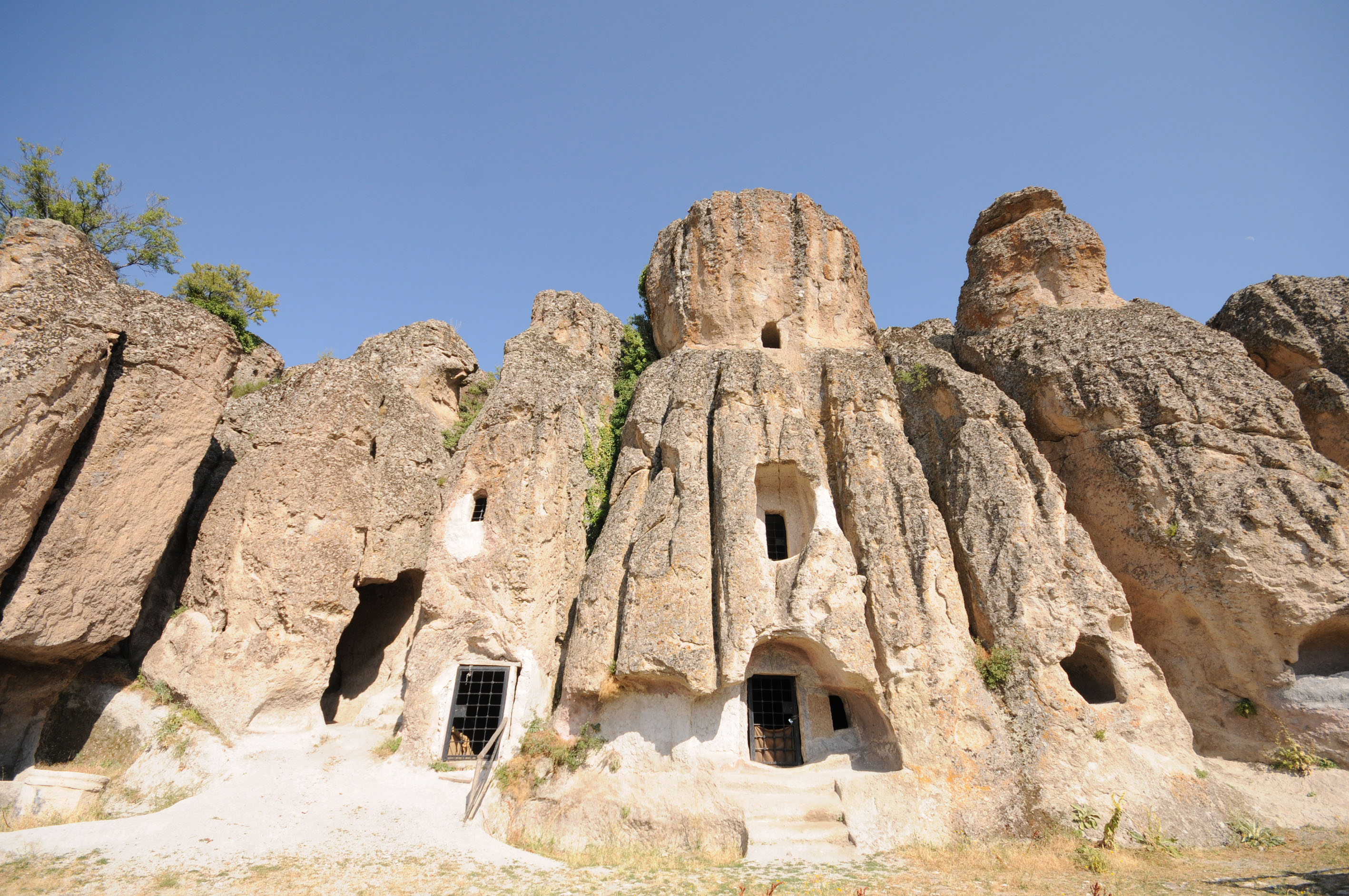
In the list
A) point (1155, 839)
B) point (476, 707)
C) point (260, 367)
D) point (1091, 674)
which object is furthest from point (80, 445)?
point (1091, 674)

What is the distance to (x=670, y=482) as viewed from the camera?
46.5 feet

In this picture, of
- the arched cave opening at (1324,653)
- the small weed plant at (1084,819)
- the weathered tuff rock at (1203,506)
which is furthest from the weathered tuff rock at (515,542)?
the arched cave opening at (1324,653)

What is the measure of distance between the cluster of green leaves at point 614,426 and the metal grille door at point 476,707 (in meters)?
3.45

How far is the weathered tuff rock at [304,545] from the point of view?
475 inches

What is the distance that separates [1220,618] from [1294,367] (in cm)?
819

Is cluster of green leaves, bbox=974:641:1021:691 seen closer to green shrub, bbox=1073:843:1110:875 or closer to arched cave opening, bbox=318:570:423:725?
green shrub, bbox=1073:843:1110:875

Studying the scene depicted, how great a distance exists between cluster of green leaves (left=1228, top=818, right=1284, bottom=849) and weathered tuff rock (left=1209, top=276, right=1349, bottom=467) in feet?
31.4

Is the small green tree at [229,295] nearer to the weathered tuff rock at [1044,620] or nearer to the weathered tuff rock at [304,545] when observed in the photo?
the weathered tuff rock at [304,545]

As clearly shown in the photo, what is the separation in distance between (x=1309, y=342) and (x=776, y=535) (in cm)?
1383

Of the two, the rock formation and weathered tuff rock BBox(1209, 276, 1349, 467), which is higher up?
weathered tuff rock BBox(1209, 276, 1349, 467)

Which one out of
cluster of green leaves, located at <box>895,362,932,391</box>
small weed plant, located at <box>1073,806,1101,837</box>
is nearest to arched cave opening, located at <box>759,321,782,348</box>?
cluster of green leaves, located at <box>895,362,932,391</box>

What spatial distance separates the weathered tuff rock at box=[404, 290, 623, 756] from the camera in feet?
41.9

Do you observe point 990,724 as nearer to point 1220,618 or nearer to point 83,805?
point 1220,618

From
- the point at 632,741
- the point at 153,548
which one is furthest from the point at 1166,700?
the point at 153,548
